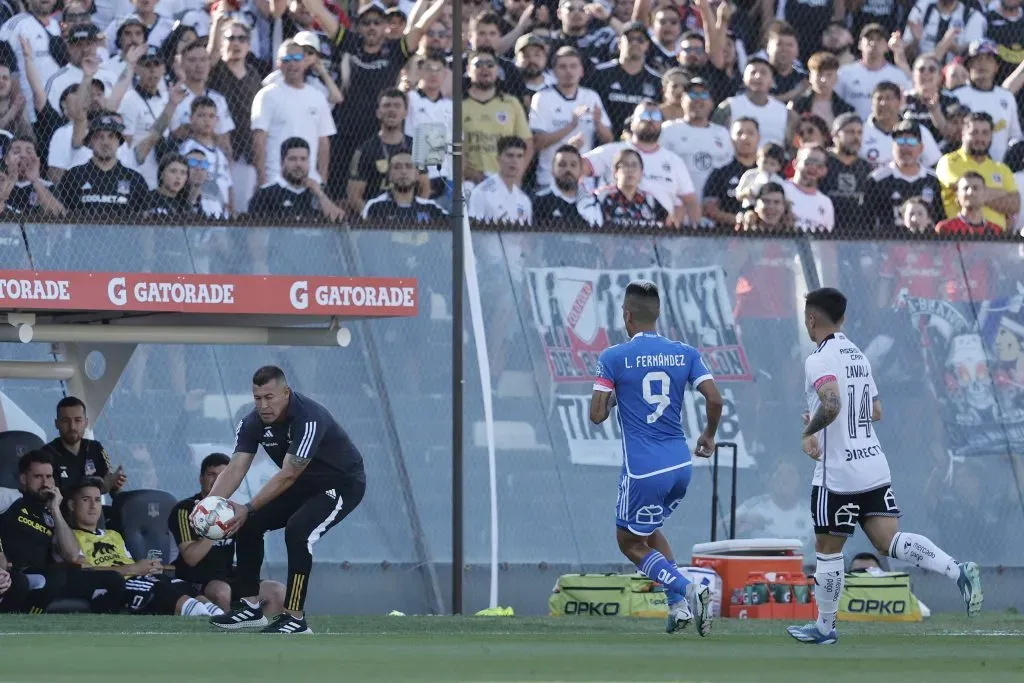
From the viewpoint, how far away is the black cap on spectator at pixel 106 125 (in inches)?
605

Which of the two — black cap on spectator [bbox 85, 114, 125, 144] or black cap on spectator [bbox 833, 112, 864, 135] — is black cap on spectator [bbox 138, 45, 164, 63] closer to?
black cap on spectator [bbox 85, 114, 125, 144]

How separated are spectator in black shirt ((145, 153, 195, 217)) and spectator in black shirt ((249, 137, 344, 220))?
623 mm

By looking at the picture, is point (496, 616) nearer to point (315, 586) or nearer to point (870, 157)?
point (315, 586)

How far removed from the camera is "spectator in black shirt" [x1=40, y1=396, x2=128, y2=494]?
46.1ft

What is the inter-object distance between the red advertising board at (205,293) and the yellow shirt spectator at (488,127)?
336cm

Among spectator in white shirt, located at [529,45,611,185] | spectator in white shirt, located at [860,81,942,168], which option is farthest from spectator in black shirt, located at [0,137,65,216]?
spectator in white shirt, located at [860,81,942,168]

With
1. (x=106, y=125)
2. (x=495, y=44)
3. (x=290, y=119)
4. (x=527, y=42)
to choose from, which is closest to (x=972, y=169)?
(x=527, y=42)

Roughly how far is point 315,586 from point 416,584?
2.66 feet

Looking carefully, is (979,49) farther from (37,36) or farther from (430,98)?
(37,36)

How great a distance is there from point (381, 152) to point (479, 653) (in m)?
7.73

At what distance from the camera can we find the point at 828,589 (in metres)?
10.4

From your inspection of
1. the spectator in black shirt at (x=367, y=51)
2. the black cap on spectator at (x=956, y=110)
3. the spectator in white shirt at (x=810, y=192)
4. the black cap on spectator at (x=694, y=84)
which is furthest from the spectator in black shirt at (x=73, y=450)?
the black cap on spectator at (x=956, y=110)

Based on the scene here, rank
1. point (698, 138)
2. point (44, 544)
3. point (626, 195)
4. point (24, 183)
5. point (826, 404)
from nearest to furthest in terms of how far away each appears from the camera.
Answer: point (826, 404) < point (44, 544) < point (24, 183) < point (626, 195) < point (698, 138)

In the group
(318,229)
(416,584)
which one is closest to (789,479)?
(416,584)
